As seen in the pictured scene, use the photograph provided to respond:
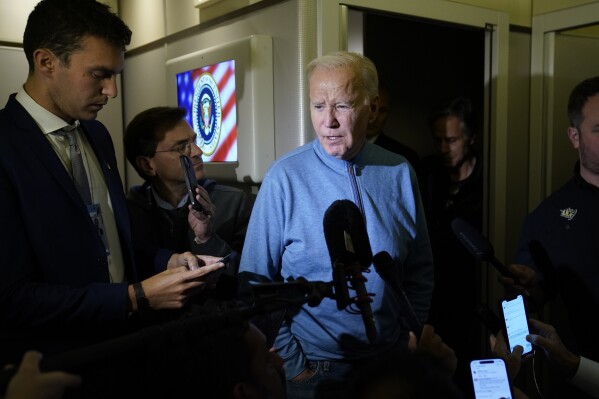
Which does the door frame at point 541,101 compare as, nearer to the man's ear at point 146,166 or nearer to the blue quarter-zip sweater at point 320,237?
the blue quarter-zip sweater at point 320,237

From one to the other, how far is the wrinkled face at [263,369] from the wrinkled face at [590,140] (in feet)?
5.39

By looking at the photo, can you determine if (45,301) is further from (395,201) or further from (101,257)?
(395,201)

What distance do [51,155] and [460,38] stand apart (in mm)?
3093

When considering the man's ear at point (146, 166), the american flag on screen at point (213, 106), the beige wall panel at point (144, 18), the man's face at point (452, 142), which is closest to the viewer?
the man's ear at point (146, 166)

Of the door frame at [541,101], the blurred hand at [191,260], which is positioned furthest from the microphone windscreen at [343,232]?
the door frame at [541,101]

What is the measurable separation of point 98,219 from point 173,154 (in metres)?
0.75

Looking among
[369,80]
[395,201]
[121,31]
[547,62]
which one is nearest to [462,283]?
[547,62]

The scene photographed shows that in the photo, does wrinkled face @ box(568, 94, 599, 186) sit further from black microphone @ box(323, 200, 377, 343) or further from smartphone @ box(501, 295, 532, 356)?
black microphone @ box(323, 200, 377, 343)

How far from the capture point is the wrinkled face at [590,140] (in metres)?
2.15

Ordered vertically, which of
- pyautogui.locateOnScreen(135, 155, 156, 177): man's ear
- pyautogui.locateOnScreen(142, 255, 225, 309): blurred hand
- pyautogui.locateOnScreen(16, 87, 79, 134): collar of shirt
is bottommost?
pyautogui.locateOnScreen(142, 255, 225, 309): blurred hand

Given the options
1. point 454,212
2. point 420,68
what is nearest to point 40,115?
point 454,212

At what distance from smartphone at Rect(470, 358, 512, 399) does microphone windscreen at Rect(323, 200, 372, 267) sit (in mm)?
429

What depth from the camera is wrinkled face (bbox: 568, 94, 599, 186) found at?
2150mm

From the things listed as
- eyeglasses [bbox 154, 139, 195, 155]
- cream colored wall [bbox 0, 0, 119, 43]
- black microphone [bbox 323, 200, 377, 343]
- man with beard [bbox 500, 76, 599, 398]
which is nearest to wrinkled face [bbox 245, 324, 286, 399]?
black microphone [bbox 323, 200, 377, 343]
